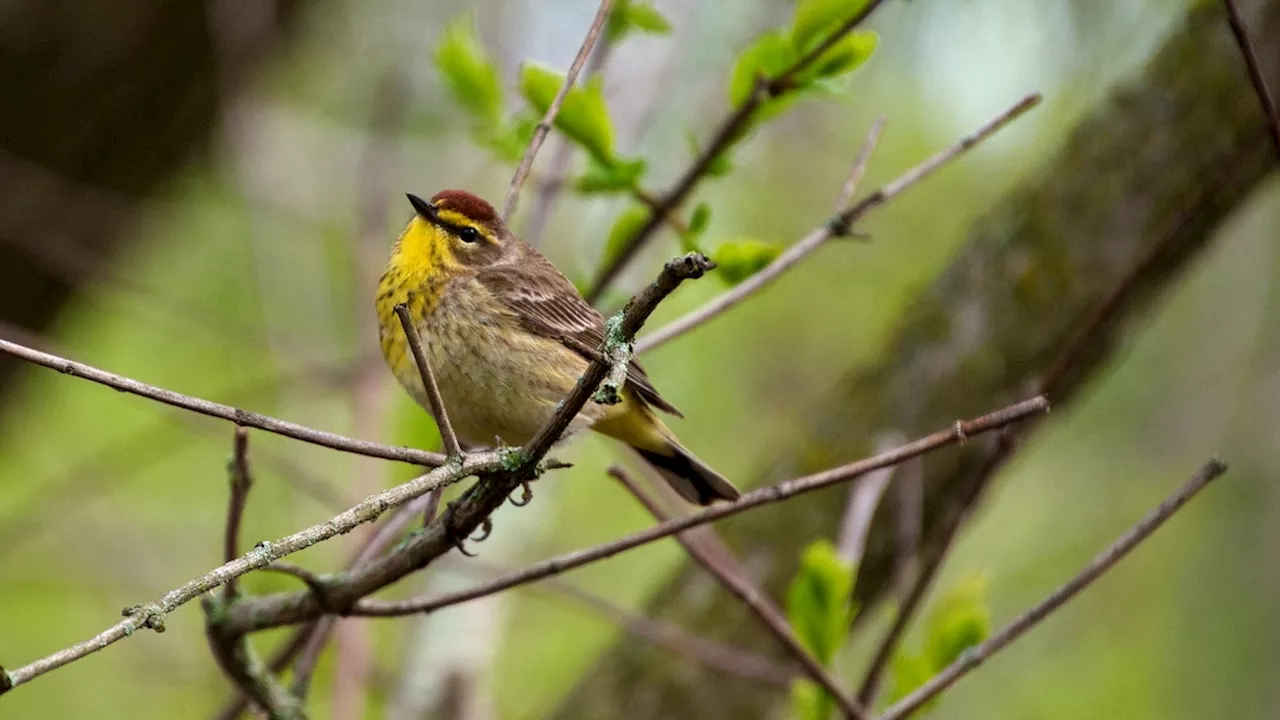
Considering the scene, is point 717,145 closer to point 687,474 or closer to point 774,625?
point 687,474

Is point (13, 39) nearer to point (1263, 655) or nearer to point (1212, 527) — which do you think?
point (1212, 527)

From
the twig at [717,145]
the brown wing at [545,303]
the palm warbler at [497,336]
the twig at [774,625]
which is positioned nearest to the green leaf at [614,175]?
the twig at [717,145]

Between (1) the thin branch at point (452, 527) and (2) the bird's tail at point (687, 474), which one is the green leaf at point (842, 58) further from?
(1) the thin branch at point (452, 527)

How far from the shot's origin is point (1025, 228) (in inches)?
150

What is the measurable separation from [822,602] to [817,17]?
1330 millimetres

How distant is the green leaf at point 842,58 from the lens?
2.74 meters

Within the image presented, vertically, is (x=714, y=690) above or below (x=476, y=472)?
above

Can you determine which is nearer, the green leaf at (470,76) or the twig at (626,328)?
the twig at (626,328)

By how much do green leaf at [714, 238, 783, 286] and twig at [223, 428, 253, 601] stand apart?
1.17 m

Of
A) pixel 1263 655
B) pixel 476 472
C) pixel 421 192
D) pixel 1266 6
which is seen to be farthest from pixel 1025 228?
pixel 1263 655

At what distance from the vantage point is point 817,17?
105 inches

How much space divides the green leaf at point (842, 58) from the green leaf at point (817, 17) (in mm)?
46

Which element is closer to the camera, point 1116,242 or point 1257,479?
point 1116,242

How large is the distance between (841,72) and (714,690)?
1.91 meters
